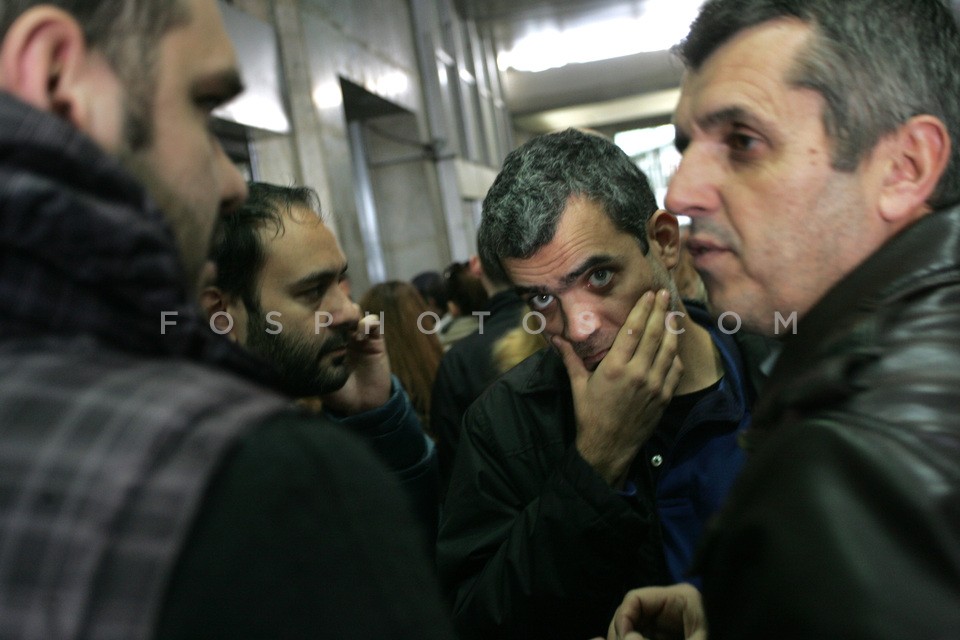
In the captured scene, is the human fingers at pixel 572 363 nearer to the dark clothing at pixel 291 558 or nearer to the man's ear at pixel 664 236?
the man's ear at pixel 664 236

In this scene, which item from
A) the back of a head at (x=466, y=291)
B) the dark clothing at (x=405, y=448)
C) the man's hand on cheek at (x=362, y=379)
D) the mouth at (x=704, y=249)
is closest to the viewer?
the mouth at (x=704, y=249)

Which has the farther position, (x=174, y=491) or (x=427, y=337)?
(x=427, y=337)

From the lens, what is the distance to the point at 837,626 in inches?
32.8

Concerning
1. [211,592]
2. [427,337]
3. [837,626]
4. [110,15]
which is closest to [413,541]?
[211,592]

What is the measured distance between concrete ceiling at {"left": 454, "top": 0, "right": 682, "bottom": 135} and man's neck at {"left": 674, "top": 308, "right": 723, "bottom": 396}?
15154 millimetres

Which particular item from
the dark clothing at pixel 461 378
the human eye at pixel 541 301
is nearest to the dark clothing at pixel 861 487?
the human eye at pixel 541 301

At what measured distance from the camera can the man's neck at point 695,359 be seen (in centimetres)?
222

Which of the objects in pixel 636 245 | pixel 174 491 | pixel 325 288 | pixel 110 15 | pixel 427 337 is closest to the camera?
pixel 174 491

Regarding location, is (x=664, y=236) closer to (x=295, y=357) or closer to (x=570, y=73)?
(x=295, y=357)

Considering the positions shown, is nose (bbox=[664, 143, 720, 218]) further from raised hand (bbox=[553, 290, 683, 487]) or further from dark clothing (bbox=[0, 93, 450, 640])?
dark clothing (bbox=[0, 93, 450, 640])

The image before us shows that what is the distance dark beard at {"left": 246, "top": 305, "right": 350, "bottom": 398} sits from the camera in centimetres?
277

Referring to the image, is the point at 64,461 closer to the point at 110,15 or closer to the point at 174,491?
the point at 174,491

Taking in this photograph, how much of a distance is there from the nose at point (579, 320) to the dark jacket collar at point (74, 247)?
4.80 ft

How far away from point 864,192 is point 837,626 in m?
0.76
